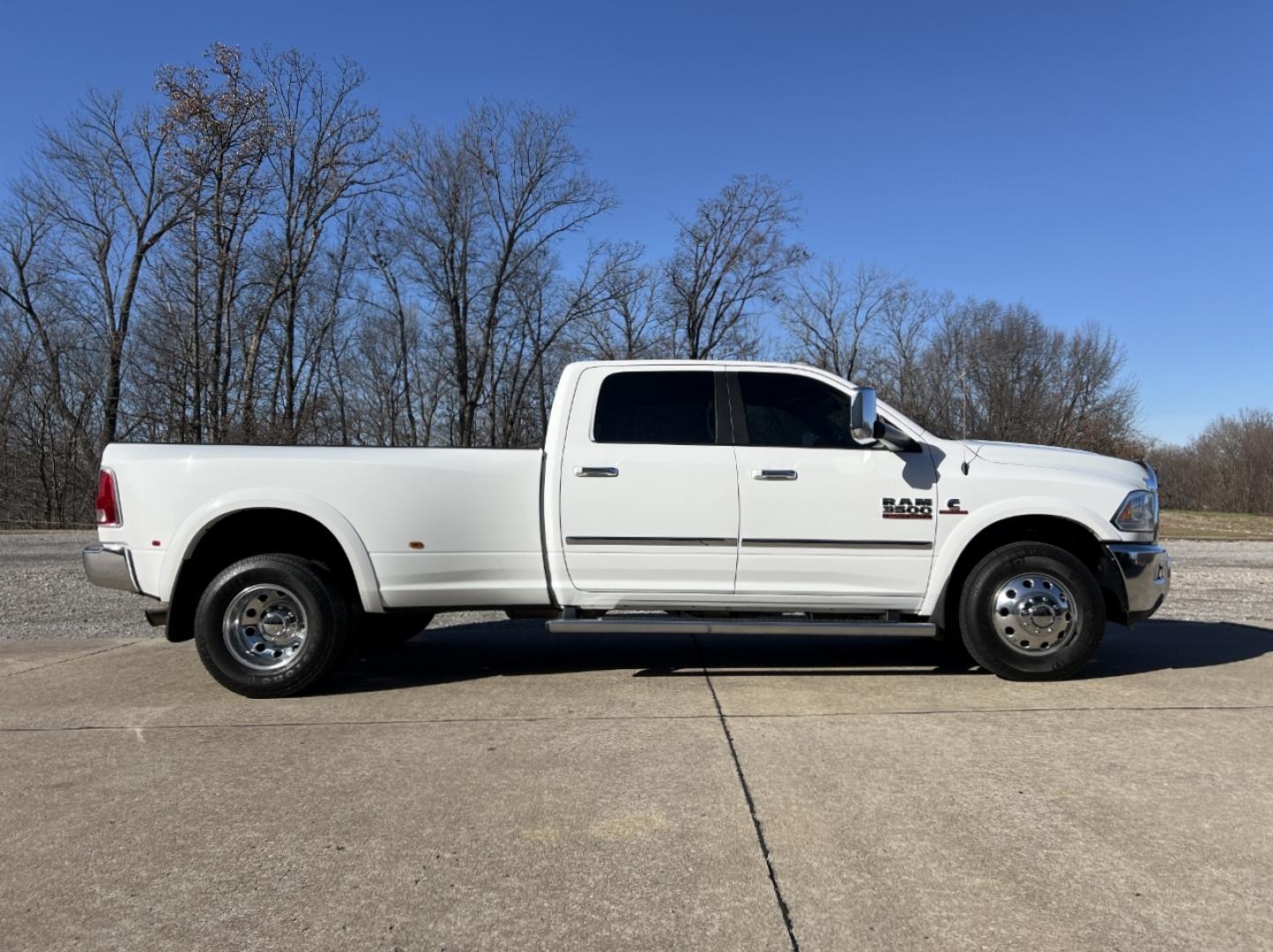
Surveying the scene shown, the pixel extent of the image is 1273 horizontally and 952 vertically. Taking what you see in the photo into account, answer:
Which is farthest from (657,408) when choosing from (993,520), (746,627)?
(993,520)

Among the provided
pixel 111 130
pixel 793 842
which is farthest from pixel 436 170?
pixel 793 842

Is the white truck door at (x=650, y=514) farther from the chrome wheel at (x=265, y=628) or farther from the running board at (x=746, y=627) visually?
the chrome wheel at (x=265, y=628)

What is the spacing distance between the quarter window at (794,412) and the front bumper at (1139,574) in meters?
1.74

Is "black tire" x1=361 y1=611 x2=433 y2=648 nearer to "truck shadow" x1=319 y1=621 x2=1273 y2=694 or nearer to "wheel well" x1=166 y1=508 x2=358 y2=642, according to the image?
"truck shadow" x1=319 y1=621 x2=1273 y2=694

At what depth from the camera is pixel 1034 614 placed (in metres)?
5.28

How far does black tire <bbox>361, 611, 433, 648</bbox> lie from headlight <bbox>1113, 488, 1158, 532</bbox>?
4671mm

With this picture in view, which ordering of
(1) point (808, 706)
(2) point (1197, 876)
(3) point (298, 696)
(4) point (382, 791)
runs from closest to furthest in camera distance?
1. (2) point (1197, 876)
2. (4) point (382, 791)
3. (1) point (808, 706)
4. (3) point (298, 696)

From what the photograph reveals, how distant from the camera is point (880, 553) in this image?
17.5ft

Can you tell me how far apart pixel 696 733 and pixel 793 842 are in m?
1.30

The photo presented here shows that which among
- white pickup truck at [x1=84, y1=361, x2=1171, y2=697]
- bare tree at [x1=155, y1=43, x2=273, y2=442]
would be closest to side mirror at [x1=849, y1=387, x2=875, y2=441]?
white pickup truck at [x1=84, y1=361, x2=1171, y2=697]

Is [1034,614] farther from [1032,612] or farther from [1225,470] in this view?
[1225,470]

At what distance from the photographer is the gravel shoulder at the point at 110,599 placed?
805cm

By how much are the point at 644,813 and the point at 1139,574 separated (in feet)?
12.0

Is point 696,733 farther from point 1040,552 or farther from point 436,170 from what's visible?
point 436,170
